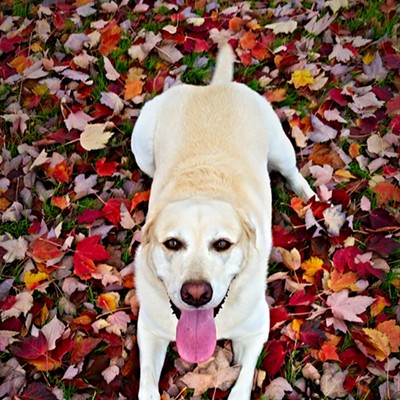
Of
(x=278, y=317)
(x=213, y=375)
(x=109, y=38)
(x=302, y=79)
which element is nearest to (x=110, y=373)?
(x=213, y=375)

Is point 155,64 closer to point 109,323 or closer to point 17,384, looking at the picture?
point 109,323

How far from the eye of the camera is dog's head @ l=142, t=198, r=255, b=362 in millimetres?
2365

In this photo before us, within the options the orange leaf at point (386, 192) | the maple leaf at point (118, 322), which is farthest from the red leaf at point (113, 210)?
the orange leaf at point (386, 192)

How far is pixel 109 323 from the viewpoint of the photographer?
3141 millimetres

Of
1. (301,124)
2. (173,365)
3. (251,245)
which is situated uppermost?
(251,245)

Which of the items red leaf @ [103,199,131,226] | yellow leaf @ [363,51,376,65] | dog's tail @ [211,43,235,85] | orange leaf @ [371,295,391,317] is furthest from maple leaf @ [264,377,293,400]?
yellow leaf @ [363,51,376,65]

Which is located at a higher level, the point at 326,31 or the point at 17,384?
the point at 326,31

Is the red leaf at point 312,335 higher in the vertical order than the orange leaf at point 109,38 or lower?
lower

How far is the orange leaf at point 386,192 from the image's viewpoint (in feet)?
12.0

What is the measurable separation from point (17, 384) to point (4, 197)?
135 cm

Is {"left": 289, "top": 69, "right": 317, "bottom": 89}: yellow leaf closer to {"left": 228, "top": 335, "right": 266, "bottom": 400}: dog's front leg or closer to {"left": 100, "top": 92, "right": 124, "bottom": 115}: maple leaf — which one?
{"left": 100, "top": 92, "right": 124, "bottom": 115}: maple leaf

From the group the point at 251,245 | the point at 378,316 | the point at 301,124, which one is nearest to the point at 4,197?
the point at 251,245

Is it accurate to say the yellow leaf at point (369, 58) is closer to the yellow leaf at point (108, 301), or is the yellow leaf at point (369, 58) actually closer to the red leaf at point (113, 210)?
the red leaf at point (113, 210)

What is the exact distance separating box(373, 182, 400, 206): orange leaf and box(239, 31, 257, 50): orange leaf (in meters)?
1.76
